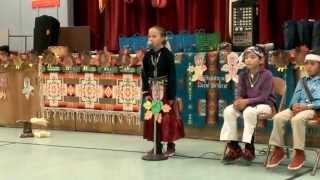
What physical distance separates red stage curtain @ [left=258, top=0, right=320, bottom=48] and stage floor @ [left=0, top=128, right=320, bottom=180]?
1.78 metres

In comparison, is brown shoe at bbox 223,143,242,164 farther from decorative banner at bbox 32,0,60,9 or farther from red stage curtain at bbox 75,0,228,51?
decorative banner at bbox 32,0,60,9

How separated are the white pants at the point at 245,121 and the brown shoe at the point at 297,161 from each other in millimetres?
374

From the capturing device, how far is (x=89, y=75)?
6.84 m

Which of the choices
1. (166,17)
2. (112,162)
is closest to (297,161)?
(112,162)

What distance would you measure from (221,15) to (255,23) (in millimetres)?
1768

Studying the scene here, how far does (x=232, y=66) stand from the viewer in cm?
588

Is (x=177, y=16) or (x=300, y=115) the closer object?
(x=300, y=115)

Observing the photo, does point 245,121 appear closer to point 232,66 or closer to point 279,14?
point 232,66

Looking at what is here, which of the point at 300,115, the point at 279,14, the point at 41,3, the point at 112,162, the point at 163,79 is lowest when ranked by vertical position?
the point at 112,162

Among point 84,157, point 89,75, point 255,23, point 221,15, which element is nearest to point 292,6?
point 221,15

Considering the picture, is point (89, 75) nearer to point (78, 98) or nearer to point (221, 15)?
point (78, 98)

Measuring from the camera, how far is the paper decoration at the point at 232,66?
5828mm

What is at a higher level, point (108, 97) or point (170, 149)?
point (108, 97)

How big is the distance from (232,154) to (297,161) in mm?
588
